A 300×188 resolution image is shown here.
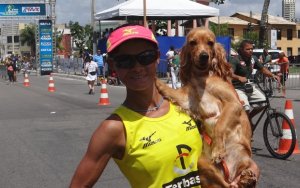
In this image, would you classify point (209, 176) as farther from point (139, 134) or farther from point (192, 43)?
point (192, 43)

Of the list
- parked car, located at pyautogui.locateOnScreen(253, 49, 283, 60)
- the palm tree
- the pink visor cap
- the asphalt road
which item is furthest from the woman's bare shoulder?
the palm tree

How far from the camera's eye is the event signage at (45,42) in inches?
1719

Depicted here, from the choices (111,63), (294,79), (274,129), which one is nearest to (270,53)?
(294,79)

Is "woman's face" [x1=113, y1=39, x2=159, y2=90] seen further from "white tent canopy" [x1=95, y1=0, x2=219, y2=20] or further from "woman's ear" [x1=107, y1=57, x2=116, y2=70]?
"white tent canopy" [x1=95, y1=0, x2=219, y2=20]

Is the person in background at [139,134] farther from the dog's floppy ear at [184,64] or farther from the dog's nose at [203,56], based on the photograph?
the dog's floppy ear at [184,64]

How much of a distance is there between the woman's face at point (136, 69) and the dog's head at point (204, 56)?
902mm

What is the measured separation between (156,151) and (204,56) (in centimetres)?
110

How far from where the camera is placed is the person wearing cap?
2207 mm

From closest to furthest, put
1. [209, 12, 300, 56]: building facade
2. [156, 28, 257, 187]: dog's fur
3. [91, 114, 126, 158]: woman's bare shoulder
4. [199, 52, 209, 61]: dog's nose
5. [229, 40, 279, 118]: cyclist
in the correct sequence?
1. [91, 114, 126, 158]: woman's bare shoulder
2. [156, 28, 257, 187]: dog's fur
3. [199, 52, 209, 61]: dog's nose
4. [229, 40, 279, 118]: cyclist
5. [209, 12, 300, 56]: building facade

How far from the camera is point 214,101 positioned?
3197 mm

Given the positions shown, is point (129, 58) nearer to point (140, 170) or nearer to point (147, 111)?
point (147, 111)

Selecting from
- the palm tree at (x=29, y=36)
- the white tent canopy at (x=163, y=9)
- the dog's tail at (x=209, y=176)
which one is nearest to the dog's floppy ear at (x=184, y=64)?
the dog's tail at (x=209, y=176)

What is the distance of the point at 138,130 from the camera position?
2.24 metres

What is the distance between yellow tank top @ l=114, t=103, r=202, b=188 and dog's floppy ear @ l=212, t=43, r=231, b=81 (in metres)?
0.98
